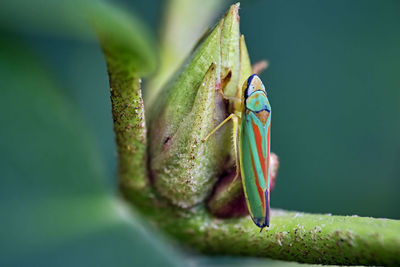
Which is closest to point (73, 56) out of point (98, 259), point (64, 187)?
A: point (64, 187)

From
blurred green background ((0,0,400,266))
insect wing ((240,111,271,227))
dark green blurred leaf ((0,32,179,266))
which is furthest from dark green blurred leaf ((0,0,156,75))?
insect wing ((240,111,271,227))

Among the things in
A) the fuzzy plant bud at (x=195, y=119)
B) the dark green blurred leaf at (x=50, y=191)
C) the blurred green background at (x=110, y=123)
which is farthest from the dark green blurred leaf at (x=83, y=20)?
the dark green blurred leaf at (x=50, y=191)

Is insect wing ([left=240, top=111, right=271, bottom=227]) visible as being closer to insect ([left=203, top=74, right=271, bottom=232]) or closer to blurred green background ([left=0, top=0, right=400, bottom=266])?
insect ([left=203, top=74, right=271, bottom=232])

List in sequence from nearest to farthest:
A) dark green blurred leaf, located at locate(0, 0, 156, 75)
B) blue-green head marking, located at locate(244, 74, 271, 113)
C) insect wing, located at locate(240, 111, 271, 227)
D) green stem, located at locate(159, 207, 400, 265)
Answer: green stem, located at locate(159, 207, 400, 265) < dark green blurred leaf, located at locate(0, 0, 156, 75) < insect wing, located at locate(240, 111, 271, 227) < blue-green head marking, located at locate(244, 74, 271, 113)

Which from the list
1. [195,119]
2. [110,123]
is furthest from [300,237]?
[110,123]

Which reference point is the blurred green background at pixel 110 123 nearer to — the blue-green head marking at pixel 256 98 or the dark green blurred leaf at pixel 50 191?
the dark green blurred leaf at pixel 50 191

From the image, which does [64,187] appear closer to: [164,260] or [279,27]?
[164,260]
